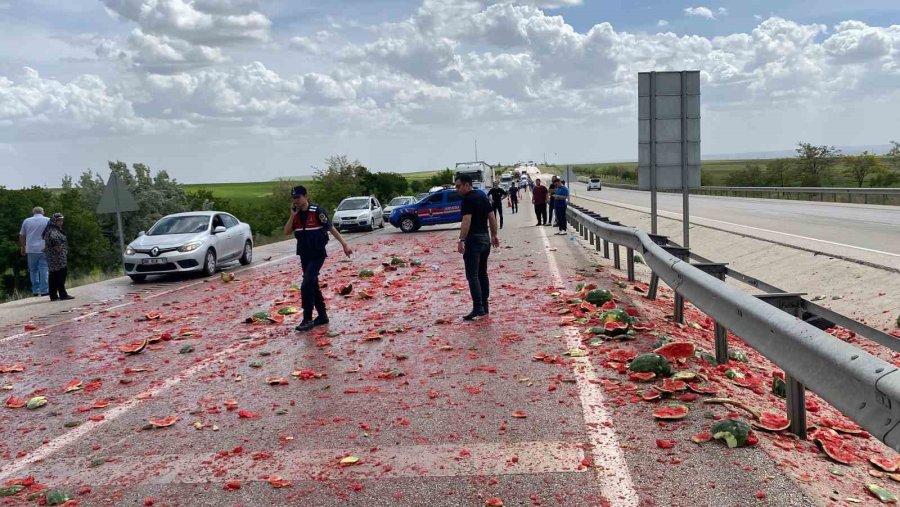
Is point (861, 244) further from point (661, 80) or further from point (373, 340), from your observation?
point (373, 340)

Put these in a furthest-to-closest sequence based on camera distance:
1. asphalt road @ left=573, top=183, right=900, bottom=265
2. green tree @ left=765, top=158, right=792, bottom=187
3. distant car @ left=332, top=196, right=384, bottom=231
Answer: green tree @ left=765, top=158, right=792, bottom=187, distant car @ left=332, top=196, right=384, bottom=231, asphalt road @ left=573, top=183, right=900, bottom=265

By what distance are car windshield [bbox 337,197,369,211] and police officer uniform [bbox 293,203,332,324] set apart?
28.5 meters

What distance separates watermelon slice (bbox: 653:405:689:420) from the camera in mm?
5332

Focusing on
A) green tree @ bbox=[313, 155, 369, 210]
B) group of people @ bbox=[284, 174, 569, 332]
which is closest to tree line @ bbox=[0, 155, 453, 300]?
green tree @ bbox=[313, 155, 369, 210]

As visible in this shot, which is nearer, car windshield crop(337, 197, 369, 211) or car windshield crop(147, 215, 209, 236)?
car windshield crop(147, 215, 209, 236)

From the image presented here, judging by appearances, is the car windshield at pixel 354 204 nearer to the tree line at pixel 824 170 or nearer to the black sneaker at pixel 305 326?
the black sneaker at pixel 305 326

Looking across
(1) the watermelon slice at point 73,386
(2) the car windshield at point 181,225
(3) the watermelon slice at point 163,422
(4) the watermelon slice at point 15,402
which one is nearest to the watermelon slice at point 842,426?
(3) the watermelon slice at point 163,422

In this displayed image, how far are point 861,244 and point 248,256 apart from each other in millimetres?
15919

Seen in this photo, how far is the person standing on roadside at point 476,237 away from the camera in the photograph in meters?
10.0

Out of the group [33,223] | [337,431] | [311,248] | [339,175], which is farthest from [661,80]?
[339,175]

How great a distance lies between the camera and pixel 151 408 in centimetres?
648

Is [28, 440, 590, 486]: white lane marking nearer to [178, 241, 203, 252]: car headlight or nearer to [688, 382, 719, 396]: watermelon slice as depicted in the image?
[688, 382, 719, 396]: watermelon slice

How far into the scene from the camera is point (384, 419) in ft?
18.9

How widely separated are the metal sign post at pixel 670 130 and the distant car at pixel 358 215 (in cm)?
2388
